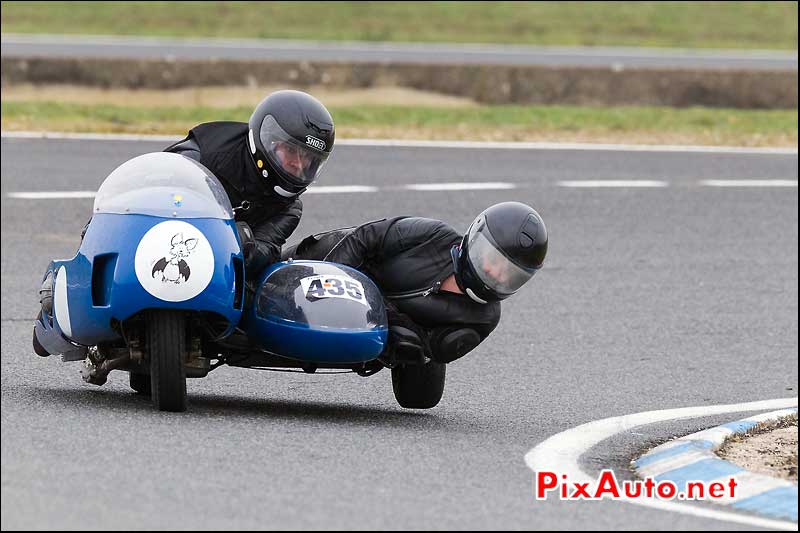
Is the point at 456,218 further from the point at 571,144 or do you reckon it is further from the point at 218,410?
the point at 218,410

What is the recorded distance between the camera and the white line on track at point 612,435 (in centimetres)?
549

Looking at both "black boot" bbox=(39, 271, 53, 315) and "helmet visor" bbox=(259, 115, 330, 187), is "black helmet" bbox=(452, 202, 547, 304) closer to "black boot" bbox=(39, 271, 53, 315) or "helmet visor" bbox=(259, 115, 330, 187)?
"helmet visor" bbox=(259, 115, 330, 187)

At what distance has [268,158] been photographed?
7574mm

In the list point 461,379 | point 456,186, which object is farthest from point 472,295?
point 456,186

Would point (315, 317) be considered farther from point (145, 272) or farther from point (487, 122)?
point (487, 122)

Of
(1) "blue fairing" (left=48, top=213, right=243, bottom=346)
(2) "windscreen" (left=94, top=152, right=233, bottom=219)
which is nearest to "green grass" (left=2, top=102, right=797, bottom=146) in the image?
(2) "windscreen" (left=94, top=152, right=233, bottom=219)

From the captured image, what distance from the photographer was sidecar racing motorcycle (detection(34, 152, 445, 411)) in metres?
6.77

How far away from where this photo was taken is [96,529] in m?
4.90

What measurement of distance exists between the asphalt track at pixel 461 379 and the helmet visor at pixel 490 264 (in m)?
0.71

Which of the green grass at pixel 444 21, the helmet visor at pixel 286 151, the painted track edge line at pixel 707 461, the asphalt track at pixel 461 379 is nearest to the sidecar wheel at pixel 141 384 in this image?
the asphalt track at pixel 461 379

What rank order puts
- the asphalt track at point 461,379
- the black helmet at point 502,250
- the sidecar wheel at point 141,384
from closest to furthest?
the asphalt track at point 461,379, the black helmet at point 502,250, the sidecar wheel at point 141,384

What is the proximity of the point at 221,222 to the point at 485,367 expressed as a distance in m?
3.17

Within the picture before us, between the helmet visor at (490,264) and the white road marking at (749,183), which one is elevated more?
the helmet visor at (490,264)

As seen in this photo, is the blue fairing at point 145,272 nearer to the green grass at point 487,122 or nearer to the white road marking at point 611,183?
the white road marking at point 611,183
